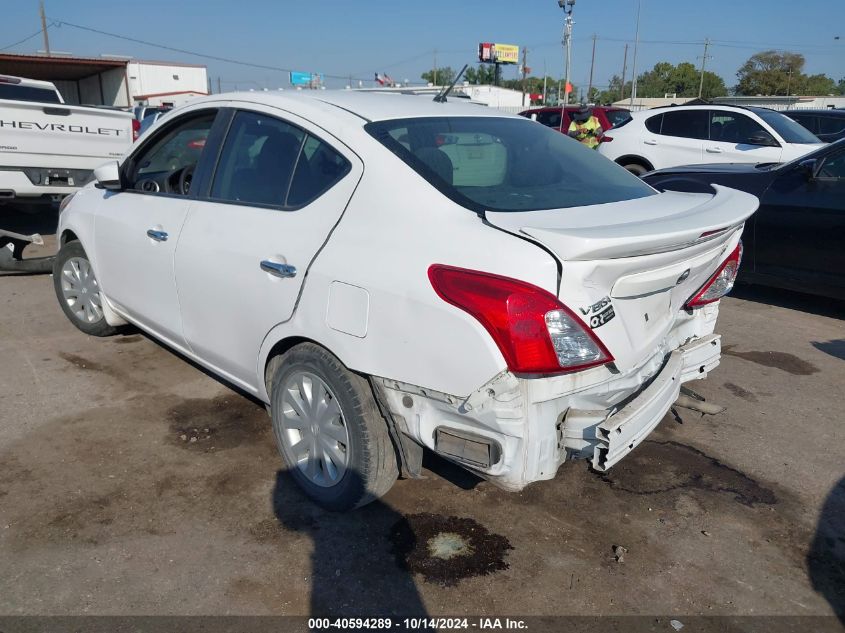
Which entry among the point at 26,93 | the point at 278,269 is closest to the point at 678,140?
the point at 278,269

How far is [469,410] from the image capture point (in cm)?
230

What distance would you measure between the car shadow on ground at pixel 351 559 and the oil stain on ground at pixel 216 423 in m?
0.54

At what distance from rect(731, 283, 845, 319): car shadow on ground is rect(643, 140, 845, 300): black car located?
455mm

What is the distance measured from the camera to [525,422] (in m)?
2.26

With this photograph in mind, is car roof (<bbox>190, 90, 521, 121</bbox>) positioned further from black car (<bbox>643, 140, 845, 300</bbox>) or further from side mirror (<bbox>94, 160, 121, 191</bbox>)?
black car (<bbox>643, 140, 845, 300</bbox>)

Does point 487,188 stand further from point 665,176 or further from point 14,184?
point 14,184

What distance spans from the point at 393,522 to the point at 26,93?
10.6 metres

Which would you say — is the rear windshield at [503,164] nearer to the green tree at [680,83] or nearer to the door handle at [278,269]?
the door handle at [278,269]

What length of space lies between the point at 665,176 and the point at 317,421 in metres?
5.21

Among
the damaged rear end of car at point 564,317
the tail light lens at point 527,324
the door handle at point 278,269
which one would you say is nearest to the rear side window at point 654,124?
the damaged rear end of car at point 564,317

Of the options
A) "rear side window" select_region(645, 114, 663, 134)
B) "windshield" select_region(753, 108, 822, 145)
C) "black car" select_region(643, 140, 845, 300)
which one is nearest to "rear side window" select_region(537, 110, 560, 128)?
"rear side window" select_region(645, 114, 663, 134)

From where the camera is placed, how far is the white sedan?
2223 mm

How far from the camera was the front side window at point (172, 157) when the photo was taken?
370cm

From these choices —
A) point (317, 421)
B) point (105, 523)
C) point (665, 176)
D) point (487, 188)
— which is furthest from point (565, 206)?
point (665, 176)
